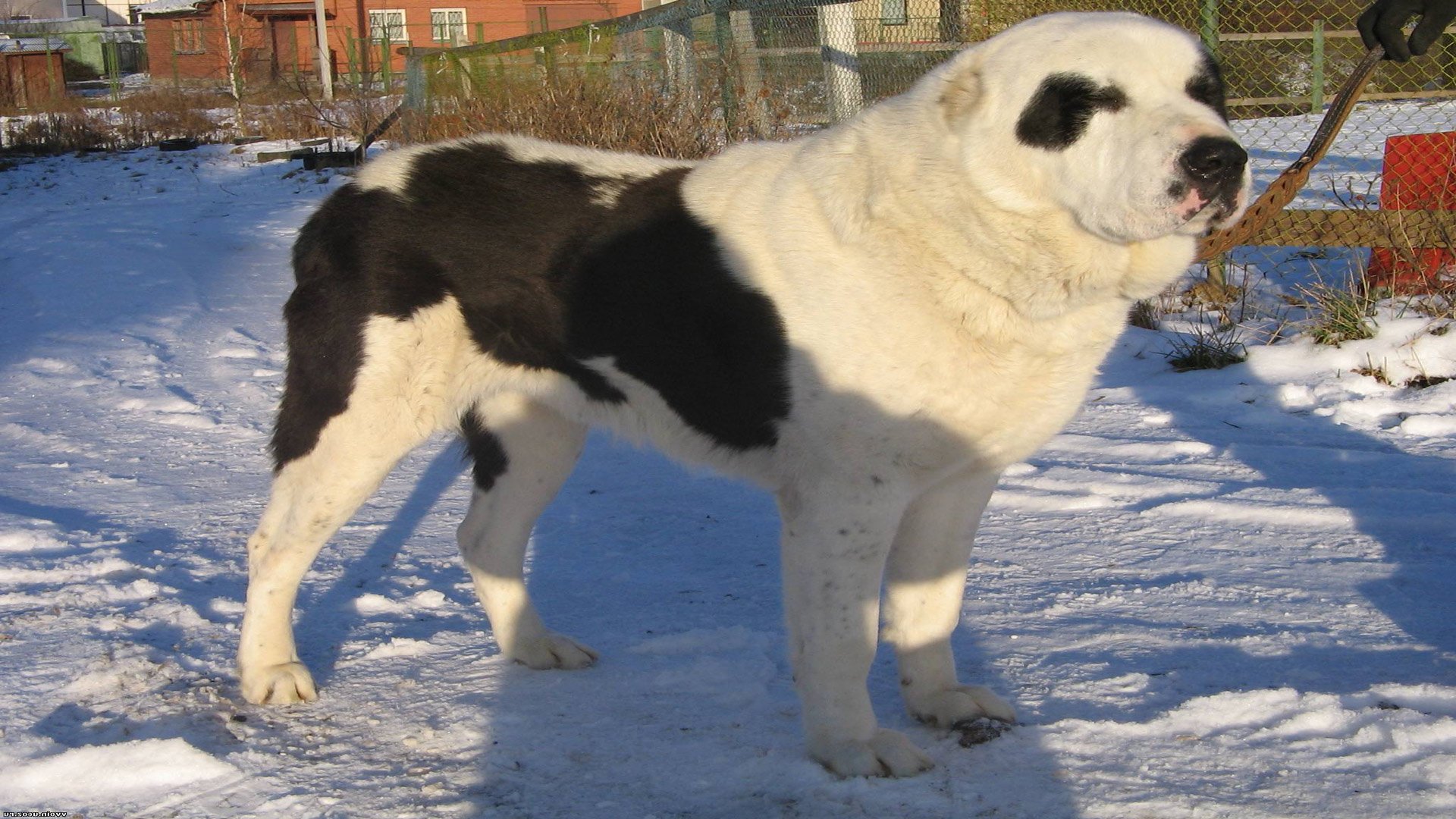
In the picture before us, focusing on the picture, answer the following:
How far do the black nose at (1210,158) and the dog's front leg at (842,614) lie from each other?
0.89 metres

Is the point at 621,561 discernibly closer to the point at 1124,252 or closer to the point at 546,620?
the point at 546,620

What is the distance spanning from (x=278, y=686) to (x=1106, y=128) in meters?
2.40

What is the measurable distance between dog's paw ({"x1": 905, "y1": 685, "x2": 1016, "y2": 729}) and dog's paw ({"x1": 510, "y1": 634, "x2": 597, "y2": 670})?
0.96 metres

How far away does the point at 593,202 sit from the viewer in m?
3.16

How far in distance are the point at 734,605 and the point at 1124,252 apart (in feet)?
5.47

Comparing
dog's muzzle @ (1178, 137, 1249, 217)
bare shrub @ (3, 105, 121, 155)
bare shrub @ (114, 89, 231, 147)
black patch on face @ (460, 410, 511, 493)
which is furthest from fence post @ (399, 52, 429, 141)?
dog's muzzle @ (1178, 137, 1249, 217)

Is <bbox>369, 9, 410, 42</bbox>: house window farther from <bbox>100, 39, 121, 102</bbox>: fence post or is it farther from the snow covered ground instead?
the snow covered ground

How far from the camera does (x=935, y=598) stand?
3.02 m

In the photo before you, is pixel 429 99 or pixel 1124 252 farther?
pixel 429 99

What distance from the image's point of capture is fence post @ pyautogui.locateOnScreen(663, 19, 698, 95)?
10062 mm

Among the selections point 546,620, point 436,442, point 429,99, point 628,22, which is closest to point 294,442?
point 546,620

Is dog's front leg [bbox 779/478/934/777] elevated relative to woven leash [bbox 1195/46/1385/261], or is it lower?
lower

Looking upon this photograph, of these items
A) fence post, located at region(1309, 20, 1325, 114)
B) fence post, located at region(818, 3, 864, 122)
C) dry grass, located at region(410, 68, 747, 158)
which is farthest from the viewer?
fence post, located at region(1309, 20, 1325, 114)

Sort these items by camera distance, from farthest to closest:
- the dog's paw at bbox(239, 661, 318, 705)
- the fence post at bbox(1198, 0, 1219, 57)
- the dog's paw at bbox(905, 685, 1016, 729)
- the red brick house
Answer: the red brick house < the fence post at bbox(1198, 0, 1219, 57) < the dog's paw at bbox(239, 661, 318, 705) < the dog's paw at bbox(905, 685, 1016, 729)
